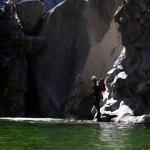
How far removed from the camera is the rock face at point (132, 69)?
2594cm

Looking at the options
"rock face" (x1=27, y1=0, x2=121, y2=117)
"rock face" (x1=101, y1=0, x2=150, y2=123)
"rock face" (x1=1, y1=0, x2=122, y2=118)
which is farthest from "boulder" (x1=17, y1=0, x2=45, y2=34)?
"rock face" (x1=101, y1=0, x2=150, y2=123)

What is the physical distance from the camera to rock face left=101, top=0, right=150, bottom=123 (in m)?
25.9

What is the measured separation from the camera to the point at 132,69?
28016mm

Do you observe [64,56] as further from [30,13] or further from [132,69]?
[132,69]

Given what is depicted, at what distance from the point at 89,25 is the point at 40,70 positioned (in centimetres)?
548

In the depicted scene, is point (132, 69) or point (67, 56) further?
point (67, 56)

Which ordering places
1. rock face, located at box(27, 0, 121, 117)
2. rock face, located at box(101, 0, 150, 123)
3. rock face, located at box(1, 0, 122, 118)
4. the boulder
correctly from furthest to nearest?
the boulder < rock face, located at box(1, 0, 122, 118) < rock face, located at box(27, 0, 121, 117) < rock face, located at box(101, 0, 150, 123)

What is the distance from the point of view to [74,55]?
3678 cm

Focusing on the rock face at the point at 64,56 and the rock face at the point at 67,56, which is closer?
the rock face at the point at 67,56

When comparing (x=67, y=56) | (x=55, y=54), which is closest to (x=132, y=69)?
(x=67, y=56)

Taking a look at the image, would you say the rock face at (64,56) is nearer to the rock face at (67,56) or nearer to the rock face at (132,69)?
the rock face at (67,56)

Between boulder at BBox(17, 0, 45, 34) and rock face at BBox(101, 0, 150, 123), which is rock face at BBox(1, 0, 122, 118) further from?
rock face at BBox(101, 0, 150, 123)

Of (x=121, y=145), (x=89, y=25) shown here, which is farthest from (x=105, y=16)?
(x=121, y=145)

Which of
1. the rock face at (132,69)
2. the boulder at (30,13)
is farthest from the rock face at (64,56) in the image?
the rock face at (132,69)
